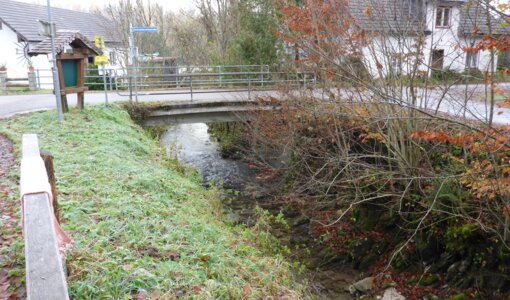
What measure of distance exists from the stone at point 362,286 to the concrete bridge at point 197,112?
26.5 feet

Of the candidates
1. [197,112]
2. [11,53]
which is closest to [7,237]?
[197,112]

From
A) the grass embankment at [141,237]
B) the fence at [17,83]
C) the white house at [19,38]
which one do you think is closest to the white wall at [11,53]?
the white house at [19,38]

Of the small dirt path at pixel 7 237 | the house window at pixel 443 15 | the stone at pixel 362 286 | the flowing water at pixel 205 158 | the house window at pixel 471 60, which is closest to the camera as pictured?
the small dirt path at pixel 7 237

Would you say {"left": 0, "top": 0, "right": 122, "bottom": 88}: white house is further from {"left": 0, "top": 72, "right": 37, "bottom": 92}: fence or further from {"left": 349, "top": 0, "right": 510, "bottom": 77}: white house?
{"left": 349, "top": 0, "right": 510, "bottom": 77}: white house

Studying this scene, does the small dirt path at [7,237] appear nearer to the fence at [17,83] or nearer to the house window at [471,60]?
the house window at [471,60]

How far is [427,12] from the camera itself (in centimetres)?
903

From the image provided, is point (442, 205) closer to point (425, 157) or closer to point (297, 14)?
point (425, 157)

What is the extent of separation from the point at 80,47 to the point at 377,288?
10842mm

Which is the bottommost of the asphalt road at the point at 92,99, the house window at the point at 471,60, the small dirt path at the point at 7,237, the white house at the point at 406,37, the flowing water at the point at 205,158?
the flowing water at the point at 205,158

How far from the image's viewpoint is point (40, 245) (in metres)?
2.11

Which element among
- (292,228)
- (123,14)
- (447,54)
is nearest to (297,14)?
(447,54)

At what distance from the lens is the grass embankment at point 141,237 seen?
157 inches

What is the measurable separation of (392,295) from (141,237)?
17.2ft

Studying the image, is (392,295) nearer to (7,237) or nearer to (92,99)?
(7,237)
